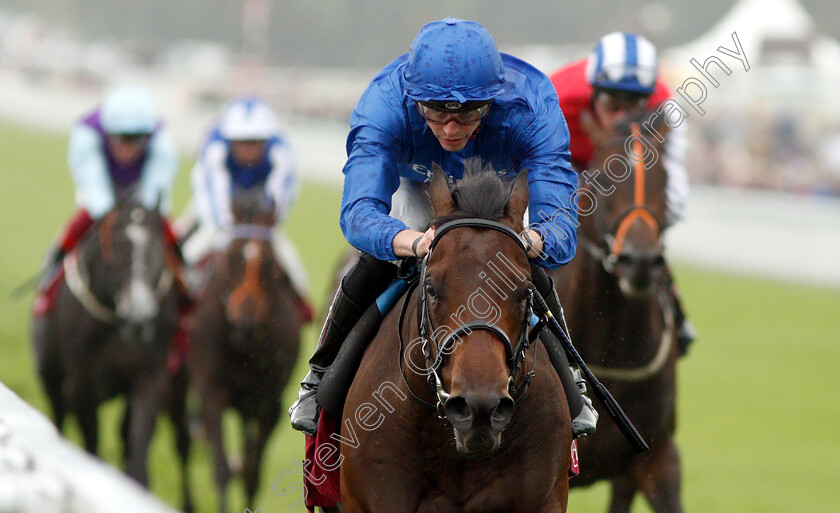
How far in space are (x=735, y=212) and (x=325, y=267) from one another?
242 inches

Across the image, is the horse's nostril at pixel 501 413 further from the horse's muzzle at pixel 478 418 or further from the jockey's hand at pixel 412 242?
the jockey's hand at pixel 412 242

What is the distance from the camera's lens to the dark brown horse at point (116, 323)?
7.09 m

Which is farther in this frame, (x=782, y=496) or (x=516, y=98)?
(x=782, y=496)

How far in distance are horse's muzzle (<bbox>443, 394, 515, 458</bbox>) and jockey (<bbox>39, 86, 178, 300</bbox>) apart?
4.92m

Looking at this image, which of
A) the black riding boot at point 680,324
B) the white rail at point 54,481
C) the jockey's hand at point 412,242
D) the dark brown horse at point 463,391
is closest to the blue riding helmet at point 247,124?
the black riding boot at point 680,324

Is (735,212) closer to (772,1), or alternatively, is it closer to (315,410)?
(772,1)

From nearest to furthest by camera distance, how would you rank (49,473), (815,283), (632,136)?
(49,473), (632,136), (815,283)

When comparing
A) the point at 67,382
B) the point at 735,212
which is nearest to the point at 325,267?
the point at 735,212

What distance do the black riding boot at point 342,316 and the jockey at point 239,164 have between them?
426cm

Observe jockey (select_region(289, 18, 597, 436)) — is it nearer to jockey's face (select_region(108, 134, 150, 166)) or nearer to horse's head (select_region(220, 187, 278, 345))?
horse's head (select_region(220, 187, 278, 345))

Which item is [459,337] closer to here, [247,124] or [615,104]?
[615,104]

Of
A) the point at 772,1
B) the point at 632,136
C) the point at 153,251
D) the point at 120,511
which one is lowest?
the point at 772,1

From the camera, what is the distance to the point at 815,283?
16.2 meters

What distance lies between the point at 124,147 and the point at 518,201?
214 inches
